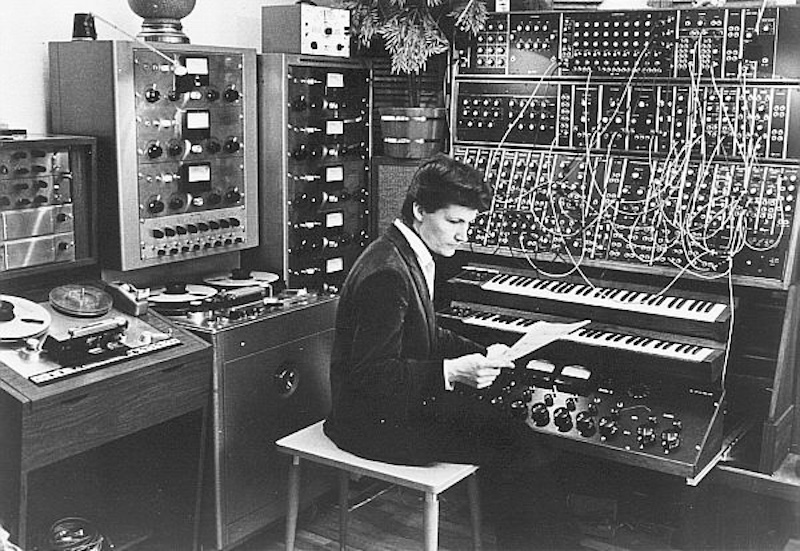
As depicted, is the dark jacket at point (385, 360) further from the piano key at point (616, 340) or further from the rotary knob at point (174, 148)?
the rotary knob at point (174, 148)

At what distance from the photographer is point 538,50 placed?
151 inches

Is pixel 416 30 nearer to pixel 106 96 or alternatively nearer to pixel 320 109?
pixel 320 109

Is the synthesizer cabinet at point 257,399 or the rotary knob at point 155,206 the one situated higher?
the rotary knob at point 155,206

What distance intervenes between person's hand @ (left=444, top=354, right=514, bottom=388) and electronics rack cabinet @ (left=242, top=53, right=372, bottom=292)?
1.11 m

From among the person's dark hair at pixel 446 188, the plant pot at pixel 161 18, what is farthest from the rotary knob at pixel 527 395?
the plant pot at pixel 161 18

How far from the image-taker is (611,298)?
3574mm

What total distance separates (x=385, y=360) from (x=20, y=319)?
106 centimetres

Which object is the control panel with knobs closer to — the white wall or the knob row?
the knob row

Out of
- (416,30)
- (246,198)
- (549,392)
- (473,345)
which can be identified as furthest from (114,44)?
(549,392)

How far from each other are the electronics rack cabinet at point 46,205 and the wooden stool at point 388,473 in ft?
3.13

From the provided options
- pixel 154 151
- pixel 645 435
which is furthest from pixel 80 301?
pixel 645 435

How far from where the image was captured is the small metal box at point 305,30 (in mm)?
3846

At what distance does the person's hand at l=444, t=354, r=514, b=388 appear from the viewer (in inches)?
109

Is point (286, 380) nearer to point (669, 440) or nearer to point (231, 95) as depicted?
point (231, 95)
